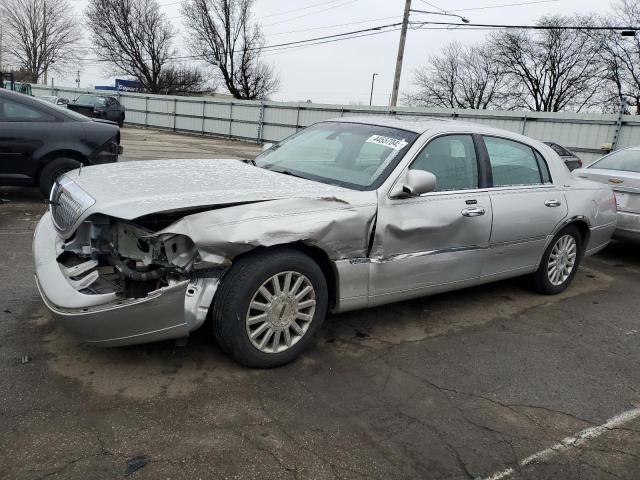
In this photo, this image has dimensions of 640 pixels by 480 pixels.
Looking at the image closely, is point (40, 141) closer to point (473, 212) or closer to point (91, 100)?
point (473, 212)

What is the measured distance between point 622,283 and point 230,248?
4939 mm

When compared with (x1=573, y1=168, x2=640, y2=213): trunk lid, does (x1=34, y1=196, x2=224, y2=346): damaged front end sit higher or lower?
lower

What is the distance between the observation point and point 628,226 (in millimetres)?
6496

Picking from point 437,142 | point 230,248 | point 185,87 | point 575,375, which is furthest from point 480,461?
point 185,87

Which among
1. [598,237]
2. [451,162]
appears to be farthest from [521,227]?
[598,237]

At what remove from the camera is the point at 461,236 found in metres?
4.05

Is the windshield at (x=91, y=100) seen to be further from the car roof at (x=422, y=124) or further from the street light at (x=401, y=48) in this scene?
the car roof at (x=422, y=124)

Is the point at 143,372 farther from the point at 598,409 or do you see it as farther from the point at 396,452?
the point at 598,409

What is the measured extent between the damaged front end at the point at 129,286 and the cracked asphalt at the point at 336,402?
0.37m

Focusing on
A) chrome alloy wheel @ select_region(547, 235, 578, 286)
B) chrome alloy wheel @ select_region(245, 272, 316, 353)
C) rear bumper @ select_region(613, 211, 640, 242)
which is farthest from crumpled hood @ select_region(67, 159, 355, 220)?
rear bumper @ select_region(613, 211, 640, 242)

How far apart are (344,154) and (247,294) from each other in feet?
5.09

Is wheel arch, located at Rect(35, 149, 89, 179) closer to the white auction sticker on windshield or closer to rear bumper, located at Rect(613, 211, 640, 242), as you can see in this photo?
the white auction sticker on windshield

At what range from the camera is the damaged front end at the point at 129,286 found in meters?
2.80

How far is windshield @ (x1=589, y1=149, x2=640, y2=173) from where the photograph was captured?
695cm
